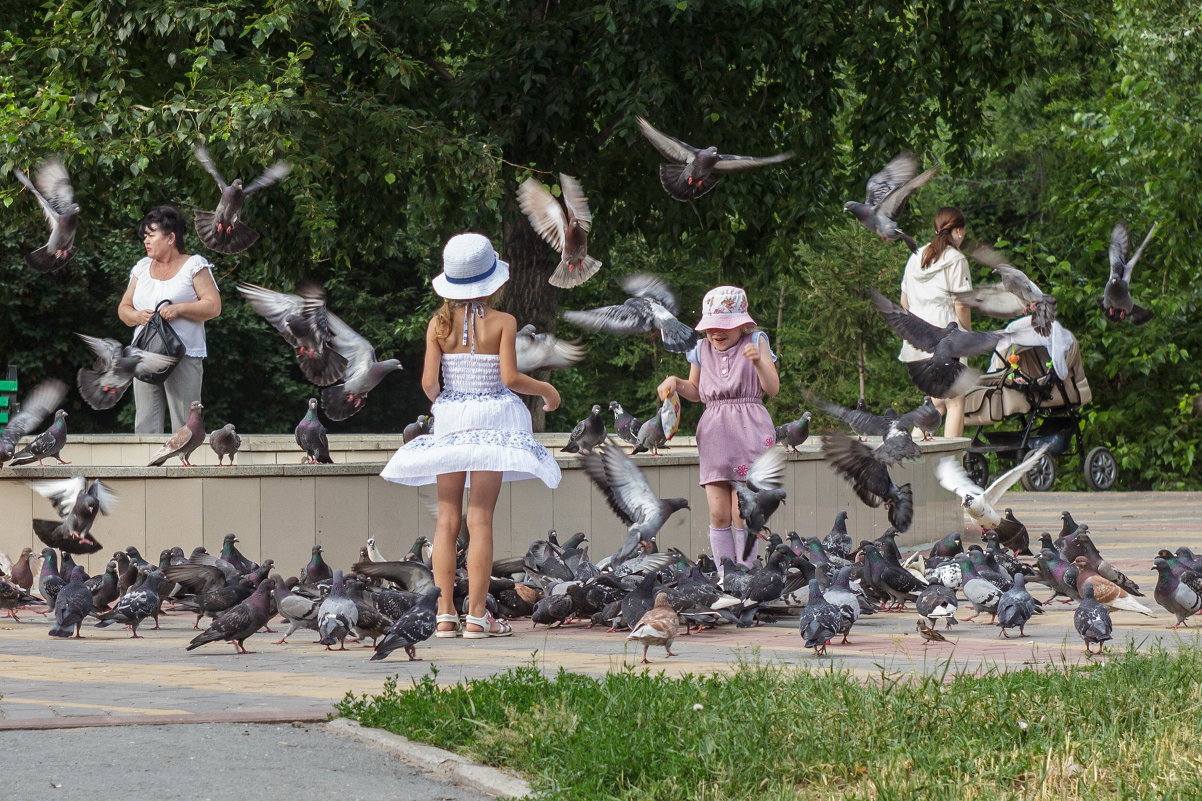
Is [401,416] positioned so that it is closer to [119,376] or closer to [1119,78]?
[1119,78]

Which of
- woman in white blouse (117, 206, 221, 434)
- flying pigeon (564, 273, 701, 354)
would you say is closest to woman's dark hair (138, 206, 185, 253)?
woman in white blouse (117, 206, 221, 434)

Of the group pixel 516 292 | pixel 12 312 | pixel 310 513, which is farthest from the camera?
pixel 12 312

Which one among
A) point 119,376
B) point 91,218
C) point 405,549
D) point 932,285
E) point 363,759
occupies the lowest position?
point 363,759

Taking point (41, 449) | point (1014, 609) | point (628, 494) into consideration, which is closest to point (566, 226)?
point (628, 494)

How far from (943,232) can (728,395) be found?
456cm

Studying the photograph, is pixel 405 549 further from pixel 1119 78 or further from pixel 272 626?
pixel 1119 78

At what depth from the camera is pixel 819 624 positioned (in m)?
7.00

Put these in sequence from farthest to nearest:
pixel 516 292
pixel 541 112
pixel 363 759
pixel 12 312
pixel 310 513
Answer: pixel 12 312
pixel 516 292
pixel 541 112
pixel 310 513
pixel 363 759

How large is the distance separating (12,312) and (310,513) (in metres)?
20.6

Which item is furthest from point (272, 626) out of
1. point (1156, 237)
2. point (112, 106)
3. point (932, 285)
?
point (1156, 237)

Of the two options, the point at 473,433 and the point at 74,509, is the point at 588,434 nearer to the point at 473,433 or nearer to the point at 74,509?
the point at 74,509

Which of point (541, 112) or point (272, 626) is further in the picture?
point (541, 112)

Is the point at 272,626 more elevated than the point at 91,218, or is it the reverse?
the point at 91,218

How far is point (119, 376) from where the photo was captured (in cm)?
1125
